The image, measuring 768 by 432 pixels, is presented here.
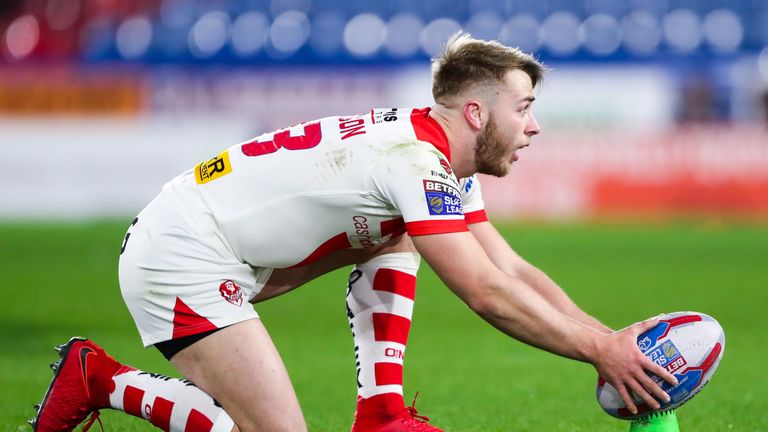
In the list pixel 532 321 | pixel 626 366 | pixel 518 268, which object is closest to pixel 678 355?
pixel 626 366

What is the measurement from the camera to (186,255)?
4.24m

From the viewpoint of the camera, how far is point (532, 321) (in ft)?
12.2

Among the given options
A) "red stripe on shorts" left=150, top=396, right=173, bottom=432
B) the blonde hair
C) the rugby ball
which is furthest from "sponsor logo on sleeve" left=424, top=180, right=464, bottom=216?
"red stripe on shorts" left=150, top=396, right=173, bottom=432

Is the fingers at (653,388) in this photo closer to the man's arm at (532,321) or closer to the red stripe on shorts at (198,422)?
the man's arm at (532,321)

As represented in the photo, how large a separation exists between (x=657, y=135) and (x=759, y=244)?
10.1 feet

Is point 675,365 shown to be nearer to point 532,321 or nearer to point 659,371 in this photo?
point 659,371

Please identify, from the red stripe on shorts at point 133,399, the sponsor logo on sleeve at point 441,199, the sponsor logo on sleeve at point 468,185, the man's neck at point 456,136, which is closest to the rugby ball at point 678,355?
the sponsor logo on sleeve at point 441,199

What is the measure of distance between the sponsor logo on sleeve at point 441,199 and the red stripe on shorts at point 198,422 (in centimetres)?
121

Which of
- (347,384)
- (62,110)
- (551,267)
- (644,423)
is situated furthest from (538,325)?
(62,110)

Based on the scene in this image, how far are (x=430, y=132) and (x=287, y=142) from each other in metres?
0.59

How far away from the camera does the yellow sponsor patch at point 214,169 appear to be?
4.32 meters

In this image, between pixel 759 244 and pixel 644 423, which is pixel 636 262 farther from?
pixel 644 423

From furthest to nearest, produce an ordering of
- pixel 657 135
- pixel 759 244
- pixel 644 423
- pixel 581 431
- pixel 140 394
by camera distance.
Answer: pixel 657 135
pixel 759 244
pixel 581 431
pixel 140 394
pixel 644 423

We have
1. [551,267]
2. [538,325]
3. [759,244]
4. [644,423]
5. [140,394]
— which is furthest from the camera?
[759,244]
